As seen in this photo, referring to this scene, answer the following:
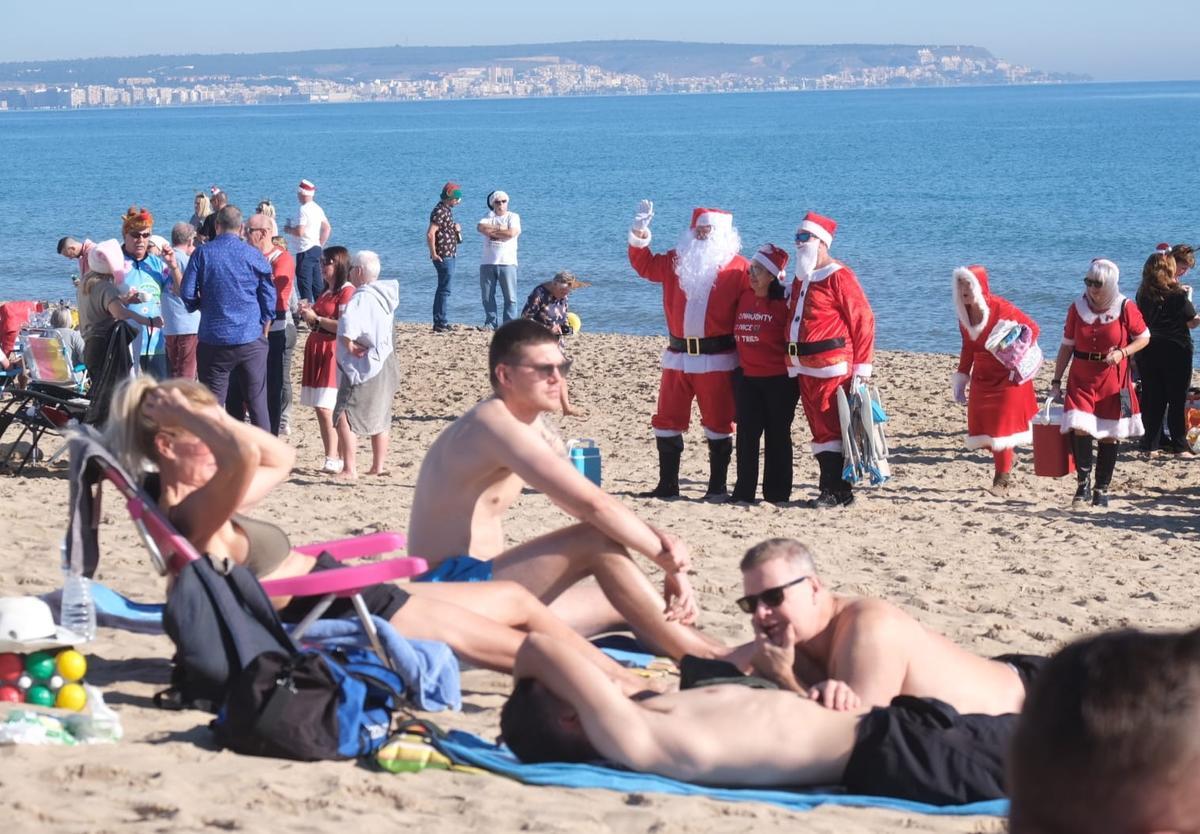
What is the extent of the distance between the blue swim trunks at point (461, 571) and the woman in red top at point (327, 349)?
482 centimetres

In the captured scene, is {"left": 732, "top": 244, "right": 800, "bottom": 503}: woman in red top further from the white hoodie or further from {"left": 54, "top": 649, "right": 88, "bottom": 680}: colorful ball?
{"left": 54, "top": 649, "right": 88, "bottom": 680}: colorful ball

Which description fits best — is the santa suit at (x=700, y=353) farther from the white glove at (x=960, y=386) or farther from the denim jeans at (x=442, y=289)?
the denim jeans at (x=442, y=289)

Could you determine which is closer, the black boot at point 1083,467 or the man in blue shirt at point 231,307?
the black boot at point 1083,467

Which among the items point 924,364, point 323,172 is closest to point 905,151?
point 323,172

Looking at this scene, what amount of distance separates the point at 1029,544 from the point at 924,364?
783 centimetres

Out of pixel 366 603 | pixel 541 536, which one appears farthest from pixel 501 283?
pixel 366 603

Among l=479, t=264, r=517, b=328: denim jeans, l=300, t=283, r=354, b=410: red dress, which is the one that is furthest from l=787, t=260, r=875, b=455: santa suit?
l=479, t=264, r=517, b=328: denim jeans

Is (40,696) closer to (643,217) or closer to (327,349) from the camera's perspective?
(327,349)

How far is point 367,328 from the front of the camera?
975 cm

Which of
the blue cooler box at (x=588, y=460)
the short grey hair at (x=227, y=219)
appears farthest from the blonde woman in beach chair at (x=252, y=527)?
the short grey hair at (x=227, y=219)

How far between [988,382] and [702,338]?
1.81 metres

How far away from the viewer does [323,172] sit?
73188 millimetres

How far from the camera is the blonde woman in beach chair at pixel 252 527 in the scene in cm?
473

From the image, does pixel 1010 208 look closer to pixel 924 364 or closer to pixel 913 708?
pixel 924 364
